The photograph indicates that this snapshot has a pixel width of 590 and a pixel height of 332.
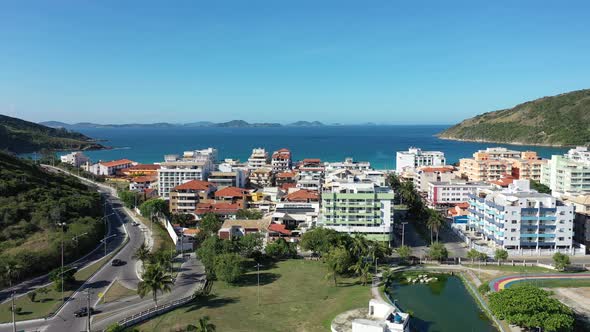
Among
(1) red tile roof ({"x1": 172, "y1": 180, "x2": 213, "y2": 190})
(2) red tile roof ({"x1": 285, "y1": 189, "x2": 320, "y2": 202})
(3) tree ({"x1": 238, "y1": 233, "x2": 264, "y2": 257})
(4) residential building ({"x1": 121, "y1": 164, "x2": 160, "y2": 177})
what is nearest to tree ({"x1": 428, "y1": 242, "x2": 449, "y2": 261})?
(3) tree ({"x1": 238, "y1": 233, "x2": 264, "y2": 257})

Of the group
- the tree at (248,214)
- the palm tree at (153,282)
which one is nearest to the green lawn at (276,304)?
the palm tree at (153,282)

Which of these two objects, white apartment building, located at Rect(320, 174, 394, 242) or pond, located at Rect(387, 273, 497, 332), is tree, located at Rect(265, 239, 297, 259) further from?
pond, located at Rect(387, 273, 497, 332)

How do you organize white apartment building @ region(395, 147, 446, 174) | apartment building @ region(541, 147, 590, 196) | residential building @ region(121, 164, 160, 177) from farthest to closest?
white apartment building @ region(395, 147, 446, 174)
residential building @ region(121, 164, 160, 177)
apartment building @ region(541, 147, 590, 196)

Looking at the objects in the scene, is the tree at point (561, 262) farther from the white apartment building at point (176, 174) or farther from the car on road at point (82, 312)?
the white apartment building at point (176, 174)

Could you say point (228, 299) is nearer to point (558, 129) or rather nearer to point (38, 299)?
point (38, 299)

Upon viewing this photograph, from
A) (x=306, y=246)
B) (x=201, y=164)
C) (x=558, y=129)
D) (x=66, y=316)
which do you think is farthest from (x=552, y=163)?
(x=558, y=129)

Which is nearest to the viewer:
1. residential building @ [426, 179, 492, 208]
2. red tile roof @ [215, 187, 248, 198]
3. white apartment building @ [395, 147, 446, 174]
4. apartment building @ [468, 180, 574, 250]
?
apartment building @ [468, 180, 574, 250]
